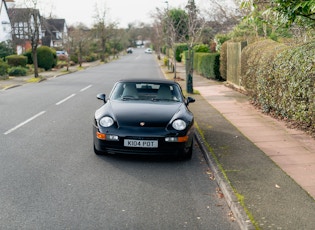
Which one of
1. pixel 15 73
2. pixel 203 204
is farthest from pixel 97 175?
pixel 15 73

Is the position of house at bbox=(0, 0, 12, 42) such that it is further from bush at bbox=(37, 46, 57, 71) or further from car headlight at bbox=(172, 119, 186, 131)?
car headlight at bbox=(172, 119, 186, 131)

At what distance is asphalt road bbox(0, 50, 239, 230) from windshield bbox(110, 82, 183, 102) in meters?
1.18

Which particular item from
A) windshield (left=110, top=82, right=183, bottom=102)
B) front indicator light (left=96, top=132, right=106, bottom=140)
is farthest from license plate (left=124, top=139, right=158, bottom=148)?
windshield (left=110, top=82, right=183, bottom=102)

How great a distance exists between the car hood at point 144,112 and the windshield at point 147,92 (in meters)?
0.35

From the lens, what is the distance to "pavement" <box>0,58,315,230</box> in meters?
4.30

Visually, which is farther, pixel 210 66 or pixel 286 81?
A: pixel 210 66

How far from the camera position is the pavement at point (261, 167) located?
4.30 m

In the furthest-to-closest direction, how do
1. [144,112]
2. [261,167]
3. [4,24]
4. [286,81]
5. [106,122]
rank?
1. [4,24]
2. [286,81]
3. [144,112]
4. [106,122]
5. [261,167]

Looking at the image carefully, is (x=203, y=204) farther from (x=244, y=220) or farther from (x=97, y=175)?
(x=97, y=175)

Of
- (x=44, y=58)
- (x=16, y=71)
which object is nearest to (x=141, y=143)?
(x=16, y=71)

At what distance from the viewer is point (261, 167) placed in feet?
20.0

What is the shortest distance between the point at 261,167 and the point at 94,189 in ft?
8.59

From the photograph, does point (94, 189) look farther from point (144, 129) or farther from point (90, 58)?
point (90, 58)

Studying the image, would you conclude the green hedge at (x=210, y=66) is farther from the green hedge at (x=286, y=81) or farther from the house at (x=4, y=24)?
the house at (x=4, y=24)
